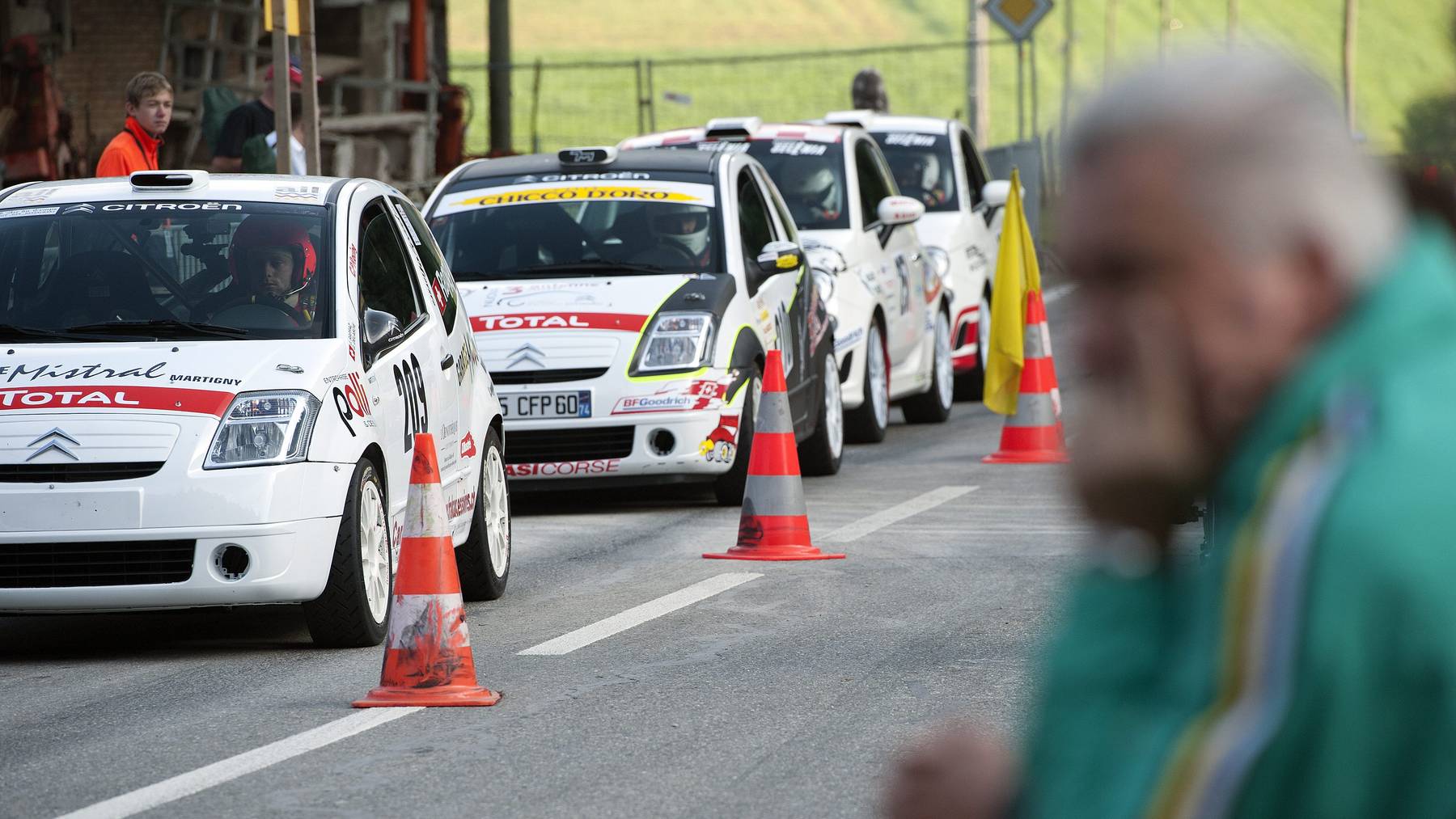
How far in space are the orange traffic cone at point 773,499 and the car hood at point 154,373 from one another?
2.47 m

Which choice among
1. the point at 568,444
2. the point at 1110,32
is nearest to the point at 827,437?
the point at 568,444

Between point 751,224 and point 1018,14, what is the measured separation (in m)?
14.4

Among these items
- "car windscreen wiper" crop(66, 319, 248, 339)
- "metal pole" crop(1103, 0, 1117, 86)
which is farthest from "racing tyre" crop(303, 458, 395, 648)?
"metal pole" crop(1103, 0, 1117, 86)

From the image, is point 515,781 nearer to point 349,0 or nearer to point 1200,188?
point 1200,188

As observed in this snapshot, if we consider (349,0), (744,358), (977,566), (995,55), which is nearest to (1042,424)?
(744,358)

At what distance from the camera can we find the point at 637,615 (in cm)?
804

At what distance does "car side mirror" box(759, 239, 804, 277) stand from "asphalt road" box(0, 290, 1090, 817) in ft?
6.91

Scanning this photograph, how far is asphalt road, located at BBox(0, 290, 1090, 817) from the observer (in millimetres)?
5344

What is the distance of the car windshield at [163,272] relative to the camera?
7797 mm

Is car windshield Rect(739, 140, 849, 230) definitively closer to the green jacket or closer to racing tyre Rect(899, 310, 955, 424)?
racing tyre Rect(899, 310, 955, 424)

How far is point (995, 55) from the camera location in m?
105

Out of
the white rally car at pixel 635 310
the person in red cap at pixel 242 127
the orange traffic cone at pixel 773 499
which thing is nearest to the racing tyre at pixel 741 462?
the white rally car at pixel 635 310

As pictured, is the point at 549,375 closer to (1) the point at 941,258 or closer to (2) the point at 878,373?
(2) the point at 878,373

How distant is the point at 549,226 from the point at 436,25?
21.7m
